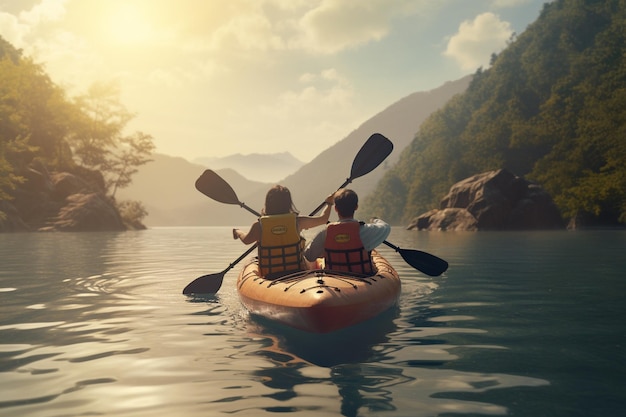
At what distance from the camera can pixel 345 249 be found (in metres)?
6.29

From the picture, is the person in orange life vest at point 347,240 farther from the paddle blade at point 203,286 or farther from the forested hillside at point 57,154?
the forested hillside at point 57,154

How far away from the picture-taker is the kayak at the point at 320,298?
5.01 metres

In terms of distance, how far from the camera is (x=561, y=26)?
6781 cm

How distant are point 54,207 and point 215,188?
108 feet

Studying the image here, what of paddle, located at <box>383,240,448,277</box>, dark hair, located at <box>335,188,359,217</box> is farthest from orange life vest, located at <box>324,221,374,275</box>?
paddle, located at <box>383,240,448,277</box>

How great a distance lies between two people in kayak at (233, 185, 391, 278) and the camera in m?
6.24

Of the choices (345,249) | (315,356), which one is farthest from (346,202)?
(315,356)

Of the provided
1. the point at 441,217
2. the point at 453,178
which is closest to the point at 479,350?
the point at 441,217

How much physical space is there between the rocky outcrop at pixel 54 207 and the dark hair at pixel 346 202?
3236cm

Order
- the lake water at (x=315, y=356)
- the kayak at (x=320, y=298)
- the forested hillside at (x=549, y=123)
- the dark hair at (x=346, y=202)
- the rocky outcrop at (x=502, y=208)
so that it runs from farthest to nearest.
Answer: the forested hillside at (x=549, y=123)
the rocky outcrop at (x=502, y=208)
the dark hair at (x=346, y=202)
the kayak at (x=320, y=298)
the lake water at (x=315, y=356)

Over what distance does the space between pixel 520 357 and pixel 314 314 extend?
1910mm

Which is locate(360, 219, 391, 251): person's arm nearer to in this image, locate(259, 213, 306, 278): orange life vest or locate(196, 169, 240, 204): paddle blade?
locate(259, 213, 306, 278): orange life vest

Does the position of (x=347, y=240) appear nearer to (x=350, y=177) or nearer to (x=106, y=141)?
(x=350, y=177)

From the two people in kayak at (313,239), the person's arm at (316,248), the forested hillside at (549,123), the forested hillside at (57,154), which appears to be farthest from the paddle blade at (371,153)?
the forested hillside at (549,123)
